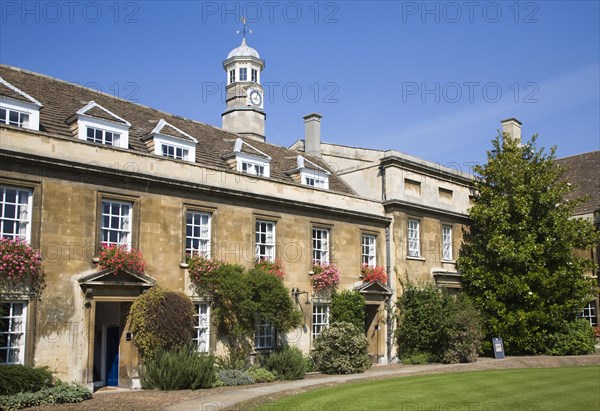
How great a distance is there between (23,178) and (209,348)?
25.1 feet

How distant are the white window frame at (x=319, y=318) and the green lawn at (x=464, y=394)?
16.5 ft

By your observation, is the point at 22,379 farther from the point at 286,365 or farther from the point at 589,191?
the point at 589,191

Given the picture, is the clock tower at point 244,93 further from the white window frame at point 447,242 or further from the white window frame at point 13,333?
the white window frame at point 13,333

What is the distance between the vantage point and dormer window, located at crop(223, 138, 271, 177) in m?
23.1

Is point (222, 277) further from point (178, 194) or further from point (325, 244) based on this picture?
point (325, 244)

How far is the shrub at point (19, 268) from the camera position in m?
15.4

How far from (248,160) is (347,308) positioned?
22.0 feet

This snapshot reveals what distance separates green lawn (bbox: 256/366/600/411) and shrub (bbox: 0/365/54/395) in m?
5.29

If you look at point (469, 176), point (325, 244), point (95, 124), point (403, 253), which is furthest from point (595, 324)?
point (95, 124)

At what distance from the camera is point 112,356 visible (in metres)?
18.8

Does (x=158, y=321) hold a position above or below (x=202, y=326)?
above

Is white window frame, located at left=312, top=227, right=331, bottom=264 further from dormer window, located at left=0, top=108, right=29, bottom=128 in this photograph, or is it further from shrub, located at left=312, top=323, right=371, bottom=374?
dormer window, located at left=0, top=108, right=29, bottom=128

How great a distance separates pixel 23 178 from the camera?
1620 centimetres

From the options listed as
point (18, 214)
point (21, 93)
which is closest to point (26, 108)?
point (21, 93)
